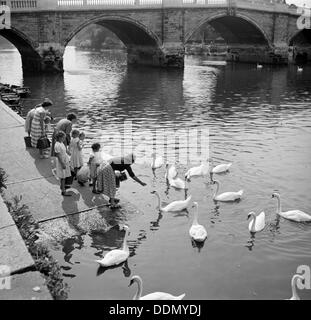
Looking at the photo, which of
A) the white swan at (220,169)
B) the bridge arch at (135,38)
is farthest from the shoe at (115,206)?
the bridge arch at (135,38)

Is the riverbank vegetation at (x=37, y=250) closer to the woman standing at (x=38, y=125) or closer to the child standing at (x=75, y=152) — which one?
the child standing at (x=75, y=152)

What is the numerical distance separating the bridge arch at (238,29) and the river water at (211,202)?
2227 cm

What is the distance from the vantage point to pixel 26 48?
39156 mm

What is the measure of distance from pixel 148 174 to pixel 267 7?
42995mm

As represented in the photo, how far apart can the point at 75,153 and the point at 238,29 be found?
46.4 meters

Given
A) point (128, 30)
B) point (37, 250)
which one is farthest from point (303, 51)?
point (37, 250)

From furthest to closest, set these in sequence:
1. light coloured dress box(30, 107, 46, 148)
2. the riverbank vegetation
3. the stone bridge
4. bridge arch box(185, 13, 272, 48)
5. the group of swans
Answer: bridge arch box(185, 13, 272, 48) → the stone bridge → light coloured dress box(30, 107, 46, 148) → the group of swans → the riverbank vegetation

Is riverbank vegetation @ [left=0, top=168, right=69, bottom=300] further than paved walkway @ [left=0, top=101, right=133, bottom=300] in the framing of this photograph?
Yes

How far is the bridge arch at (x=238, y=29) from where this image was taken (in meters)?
45.7

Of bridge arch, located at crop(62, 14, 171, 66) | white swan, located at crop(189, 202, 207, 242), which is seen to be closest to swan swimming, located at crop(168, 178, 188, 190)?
white swan, located at crop(189, 202, 207, 242)

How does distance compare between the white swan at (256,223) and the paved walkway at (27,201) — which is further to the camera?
the white swan at (256,223)

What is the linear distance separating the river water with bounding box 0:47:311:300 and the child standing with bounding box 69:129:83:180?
1290 mm

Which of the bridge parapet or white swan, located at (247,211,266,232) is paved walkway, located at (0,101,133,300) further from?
the bridge parapet

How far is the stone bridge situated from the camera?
3716 centimetres
